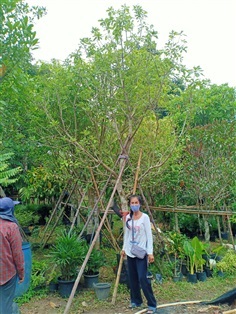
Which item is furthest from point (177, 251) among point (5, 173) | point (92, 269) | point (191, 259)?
point (5, 173)

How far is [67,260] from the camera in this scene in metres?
5.08

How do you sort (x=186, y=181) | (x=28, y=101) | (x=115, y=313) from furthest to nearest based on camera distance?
(x=186, y=181) → (x=28, y=101) → (x=115, y=313)

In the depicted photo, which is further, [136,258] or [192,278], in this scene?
[192,278]

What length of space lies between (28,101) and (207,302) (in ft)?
14.0

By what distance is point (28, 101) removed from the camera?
572 centimetres

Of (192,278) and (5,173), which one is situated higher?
(5,173)

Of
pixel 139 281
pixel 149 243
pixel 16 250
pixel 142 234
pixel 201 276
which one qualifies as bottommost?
pixel 201 276

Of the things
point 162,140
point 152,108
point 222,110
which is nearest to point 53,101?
point 152,108

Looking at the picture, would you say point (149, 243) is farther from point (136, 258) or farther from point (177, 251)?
point (177, 251)

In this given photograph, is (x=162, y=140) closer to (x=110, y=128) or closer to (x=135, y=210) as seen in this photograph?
(x=110, y=128)

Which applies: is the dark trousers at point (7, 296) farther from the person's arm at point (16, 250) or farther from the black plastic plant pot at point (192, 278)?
the black plastic plant pot at point (192, 278)

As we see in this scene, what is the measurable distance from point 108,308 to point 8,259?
1.99 metres

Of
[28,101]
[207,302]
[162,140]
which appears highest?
[28,101]

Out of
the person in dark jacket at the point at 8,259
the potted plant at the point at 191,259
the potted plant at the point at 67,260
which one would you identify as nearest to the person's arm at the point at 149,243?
the potted plant at the point at 67,260
